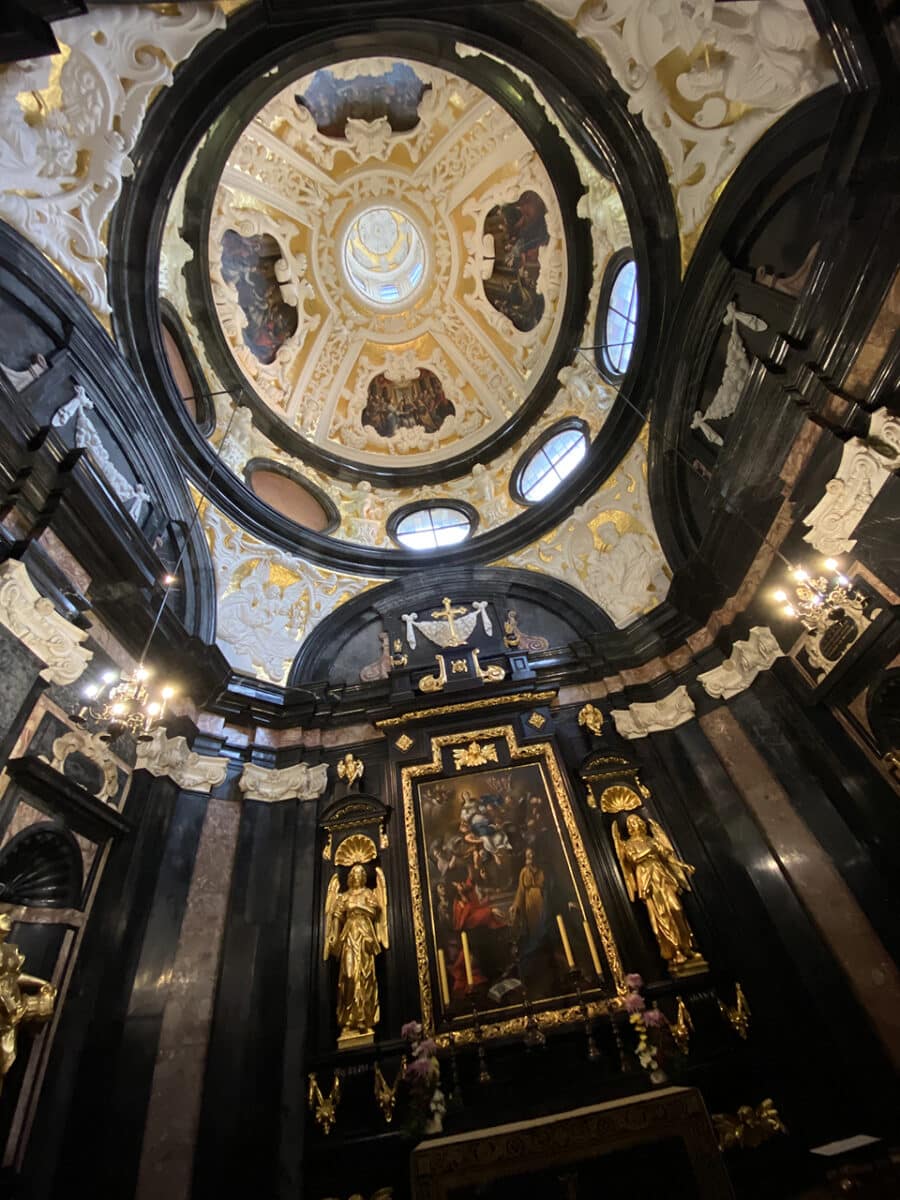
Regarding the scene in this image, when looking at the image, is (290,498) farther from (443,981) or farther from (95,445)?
(443,981)

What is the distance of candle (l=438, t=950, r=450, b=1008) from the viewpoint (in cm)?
757

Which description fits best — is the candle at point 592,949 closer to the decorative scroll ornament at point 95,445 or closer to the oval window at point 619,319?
the decorative scroll ornament at point 95,445

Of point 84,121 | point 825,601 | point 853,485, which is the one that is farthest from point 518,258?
point 825,601

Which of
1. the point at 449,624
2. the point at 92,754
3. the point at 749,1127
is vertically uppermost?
the point at 449,624

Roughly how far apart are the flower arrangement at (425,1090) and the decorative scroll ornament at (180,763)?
4631 millimetres

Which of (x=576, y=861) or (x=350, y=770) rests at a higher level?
(x=350, y=770)

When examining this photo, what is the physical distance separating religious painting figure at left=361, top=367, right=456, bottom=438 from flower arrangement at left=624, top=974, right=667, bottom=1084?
12.6m

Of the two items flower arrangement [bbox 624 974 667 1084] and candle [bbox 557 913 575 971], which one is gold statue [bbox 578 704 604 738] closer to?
candle [bbox 557 913 575 971]

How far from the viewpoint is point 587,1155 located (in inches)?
183

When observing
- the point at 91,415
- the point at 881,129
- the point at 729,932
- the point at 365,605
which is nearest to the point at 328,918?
the point at 729,932

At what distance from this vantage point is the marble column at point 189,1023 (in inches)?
232

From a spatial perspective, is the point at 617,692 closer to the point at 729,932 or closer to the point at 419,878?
the point at 729,932

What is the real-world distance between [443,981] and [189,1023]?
10.5 ft

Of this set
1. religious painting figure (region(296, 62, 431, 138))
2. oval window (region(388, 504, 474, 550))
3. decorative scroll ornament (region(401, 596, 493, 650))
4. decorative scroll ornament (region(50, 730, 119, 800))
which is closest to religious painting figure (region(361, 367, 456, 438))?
oval window (region(388, 504, 474, 550))
